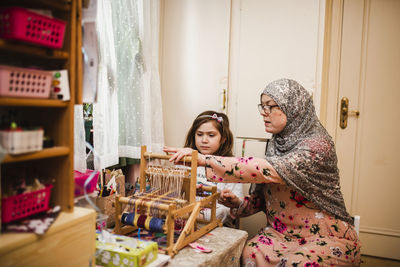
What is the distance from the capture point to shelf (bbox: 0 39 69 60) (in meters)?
0.79

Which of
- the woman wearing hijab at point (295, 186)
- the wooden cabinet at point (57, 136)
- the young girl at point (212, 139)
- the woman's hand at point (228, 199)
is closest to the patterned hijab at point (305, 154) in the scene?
the woman wearing hijab at point (295, 186)

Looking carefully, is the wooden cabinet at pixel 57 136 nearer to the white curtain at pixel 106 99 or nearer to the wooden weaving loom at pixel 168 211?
the wooden weaving loom at pixel 168 211

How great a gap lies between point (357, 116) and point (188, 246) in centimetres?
192

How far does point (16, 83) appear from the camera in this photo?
0.81m

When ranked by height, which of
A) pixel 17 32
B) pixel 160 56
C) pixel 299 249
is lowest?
pixel 299 249

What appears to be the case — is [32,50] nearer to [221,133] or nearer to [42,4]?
[42,4]

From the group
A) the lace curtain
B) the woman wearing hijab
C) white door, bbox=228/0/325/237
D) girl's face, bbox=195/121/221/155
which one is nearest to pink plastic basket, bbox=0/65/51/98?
the woman wearing hijab

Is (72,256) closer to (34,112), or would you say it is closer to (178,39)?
(34,112)

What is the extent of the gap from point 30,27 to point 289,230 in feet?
4.72

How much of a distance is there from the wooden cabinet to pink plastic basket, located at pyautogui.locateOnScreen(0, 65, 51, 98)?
29 millimetres

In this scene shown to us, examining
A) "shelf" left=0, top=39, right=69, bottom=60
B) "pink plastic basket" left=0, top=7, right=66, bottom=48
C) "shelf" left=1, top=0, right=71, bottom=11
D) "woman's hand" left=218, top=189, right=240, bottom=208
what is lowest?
"woman's hand" left=218, top=189, right=240, bottom=208

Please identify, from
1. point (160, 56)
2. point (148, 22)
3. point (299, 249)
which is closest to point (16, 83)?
point (299, 249)

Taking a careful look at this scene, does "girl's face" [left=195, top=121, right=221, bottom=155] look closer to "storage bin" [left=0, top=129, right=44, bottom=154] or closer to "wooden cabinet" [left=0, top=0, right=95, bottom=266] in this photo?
"wooden cabinet" [left=0, top=0, right=95, bottom=266]

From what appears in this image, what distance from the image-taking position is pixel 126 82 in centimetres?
214
